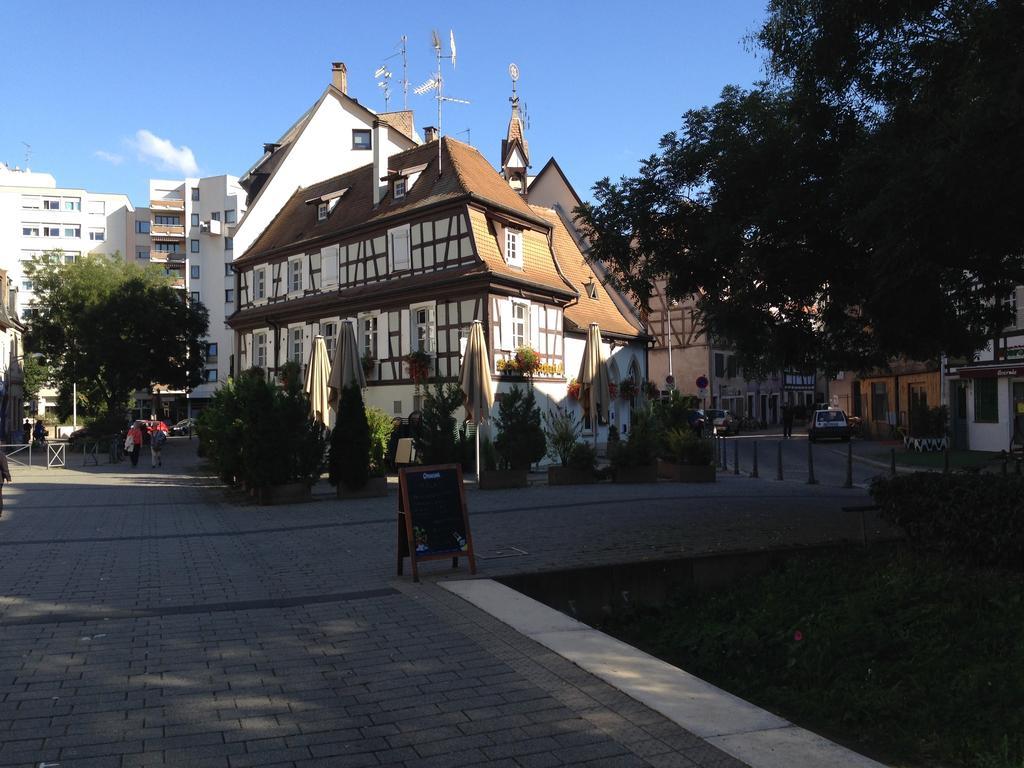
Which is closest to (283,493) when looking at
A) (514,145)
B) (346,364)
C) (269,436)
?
(269,436)

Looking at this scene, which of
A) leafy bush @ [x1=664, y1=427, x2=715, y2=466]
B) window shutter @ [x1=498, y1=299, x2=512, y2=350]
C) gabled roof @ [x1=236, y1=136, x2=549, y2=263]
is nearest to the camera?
leafy bush @ [x1=664, y1=427, x2=715, y2=466]

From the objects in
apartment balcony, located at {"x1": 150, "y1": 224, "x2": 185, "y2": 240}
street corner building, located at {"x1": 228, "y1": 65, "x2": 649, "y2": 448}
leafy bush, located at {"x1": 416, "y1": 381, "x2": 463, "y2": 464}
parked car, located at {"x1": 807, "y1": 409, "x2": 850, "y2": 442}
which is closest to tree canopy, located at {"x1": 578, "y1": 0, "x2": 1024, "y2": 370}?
leafy bush, located at {"x1": 416, "y1": 381, "x2": 463, "y2": 464}

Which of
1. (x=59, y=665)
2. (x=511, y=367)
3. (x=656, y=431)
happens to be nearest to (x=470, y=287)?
(x=511, y=367)

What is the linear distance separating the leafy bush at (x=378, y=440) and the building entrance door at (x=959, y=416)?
24.3 m

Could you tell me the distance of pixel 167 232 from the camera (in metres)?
90.1

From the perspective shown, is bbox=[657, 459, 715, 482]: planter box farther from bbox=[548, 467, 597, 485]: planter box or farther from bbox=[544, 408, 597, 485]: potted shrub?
bbox=[548, 467, 597, 485]: planter box

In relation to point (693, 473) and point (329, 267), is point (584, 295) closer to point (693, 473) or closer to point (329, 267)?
point (329, 267)

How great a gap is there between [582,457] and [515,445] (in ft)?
5.01

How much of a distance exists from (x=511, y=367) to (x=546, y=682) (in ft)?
81.2

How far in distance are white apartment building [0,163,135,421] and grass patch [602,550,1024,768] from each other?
9273 cm

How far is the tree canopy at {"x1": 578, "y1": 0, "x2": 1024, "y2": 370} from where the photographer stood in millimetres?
7664

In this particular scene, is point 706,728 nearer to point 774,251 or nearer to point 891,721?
point 891,721

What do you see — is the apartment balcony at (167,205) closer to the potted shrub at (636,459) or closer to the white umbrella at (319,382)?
the white umbrella at (319,382)

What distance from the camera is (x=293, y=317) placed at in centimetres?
3778
